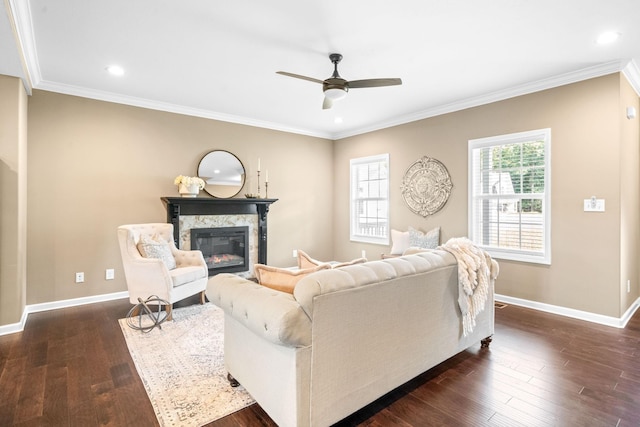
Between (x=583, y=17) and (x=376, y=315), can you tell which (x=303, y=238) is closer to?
(x=376, y=315)

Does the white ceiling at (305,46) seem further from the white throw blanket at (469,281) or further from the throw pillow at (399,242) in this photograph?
the throw pillow at (399,242)

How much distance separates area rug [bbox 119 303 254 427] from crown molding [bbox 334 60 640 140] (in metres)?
4.06

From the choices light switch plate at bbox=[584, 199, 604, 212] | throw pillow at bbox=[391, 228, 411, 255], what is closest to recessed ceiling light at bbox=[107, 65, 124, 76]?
throw pillow at bbox=[391, 228, 411, 255]

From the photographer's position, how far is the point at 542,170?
385 cm

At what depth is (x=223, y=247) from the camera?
525 centimetres

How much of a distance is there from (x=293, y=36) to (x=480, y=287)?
256cm

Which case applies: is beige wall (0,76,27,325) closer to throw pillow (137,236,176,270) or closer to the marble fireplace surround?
throw pillow (137,236,176,270)

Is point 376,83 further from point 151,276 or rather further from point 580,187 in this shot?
point 151,276

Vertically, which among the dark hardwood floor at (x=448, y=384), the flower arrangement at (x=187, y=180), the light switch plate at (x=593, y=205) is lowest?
the dark hardwood floor at (x=448, y=384)

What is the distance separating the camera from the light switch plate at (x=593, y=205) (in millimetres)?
3400

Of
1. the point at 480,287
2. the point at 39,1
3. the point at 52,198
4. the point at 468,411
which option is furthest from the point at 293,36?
the point at 52,198

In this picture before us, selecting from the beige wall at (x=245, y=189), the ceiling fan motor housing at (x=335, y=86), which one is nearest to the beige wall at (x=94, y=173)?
the beige wall at (x=245, y=189)

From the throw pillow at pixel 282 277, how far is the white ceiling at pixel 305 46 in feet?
6.19

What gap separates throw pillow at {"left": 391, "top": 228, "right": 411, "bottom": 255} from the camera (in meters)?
5.11
